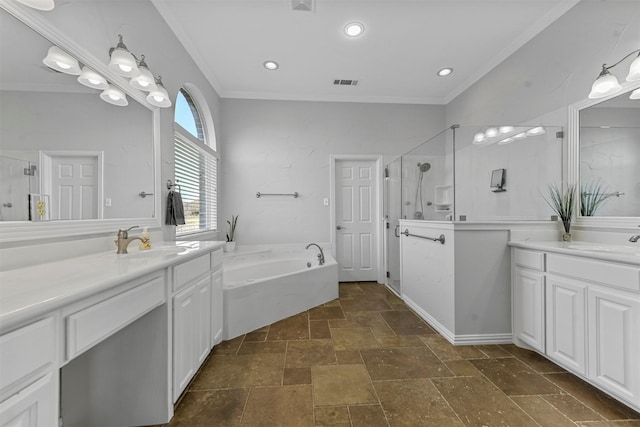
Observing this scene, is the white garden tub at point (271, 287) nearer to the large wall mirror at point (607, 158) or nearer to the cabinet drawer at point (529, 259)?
the cabinet drawer at point (529, 259)

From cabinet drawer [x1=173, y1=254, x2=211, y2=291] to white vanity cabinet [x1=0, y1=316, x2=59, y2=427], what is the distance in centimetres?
66

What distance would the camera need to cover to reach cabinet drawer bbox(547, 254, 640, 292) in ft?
4.26

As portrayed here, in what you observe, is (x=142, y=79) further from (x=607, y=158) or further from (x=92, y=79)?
(x=607, y=158)

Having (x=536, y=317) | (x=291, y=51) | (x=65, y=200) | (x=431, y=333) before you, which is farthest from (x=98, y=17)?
(x=536, y=317)

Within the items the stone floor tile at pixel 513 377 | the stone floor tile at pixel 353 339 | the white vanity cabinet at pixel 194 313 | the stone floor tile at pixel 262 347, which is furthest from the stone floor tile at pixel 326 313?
the stone floor tile at pixel 513 377

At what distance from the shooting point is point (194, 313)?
5.15ft

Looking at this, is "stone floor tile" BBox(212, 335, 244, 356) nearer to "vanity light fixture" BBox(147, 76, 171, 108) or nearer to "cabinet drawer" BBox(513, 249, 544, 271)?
"vanity light fixture" BBox(147, 76, 171, 108)

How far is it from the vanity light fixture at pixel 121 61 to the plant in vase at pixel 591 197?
3.36 m

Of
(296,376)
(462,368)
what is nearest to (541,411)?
(462,368)

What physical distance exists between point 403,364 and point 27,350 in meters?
1.91

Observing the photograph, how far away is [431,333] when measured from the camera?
7.39 ft

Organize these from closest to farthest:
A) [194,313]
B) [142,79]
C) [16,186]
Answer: [16,186] → [194,313] → [142,79]

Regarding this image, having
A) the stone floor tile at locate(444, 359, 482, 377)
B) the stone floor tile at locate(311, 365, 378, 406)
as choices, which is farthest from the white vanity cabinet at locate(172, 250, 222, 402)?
the stone floor tile at locate(444, 359, 482, 377)

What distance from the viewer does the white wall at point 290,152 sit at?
370 centimetres
